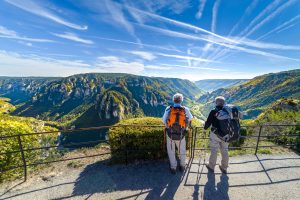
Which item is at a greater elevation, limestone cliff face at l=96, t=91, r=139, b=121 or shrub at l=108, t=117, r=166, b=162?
shrub at l=108, t=117, r=166, b=162

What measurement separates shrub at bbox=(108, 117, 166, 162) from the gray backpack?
1.94 m

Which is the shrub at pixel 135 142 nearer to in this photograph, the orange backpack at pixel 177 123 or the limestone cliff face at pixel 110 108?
the orange backpack at pixel 177 123

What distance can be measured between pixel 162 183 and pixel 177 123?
5.52 ft

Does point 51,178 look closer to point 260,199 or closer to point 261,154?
point 260,199

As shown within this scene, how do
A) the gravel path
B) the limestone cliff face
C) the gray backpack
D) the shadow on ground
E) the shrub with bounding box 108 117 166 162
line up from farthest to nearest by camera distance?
the limestone cliff face → the shrub with bounding box 108 117 166 162 → the gray backpack → the shadow on ground → the gravel path

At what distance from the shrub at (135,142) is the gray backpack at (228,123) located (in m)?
1.94

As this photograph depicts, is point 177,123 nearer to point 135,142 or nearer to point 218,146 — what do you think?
point 218,146

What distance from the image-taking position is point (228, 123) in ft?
16.8

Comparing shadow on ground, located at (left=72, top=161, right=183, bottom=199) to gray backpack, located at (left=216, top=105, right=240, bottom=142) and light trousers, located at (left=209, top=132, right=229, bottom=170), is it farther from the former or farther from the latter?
gray backpack, located at (left=216, top=105, right=240, bottom=142)

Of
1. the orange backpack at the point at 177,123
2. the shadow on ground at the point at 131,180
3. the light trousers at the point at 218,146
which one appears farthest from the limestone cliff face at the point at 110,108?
the orange backpack at the point at 177,123

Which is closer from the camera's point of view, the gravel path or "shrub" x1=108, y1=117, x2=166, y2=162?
the gravel path

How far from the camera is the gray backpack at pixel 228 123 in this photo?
202 inches

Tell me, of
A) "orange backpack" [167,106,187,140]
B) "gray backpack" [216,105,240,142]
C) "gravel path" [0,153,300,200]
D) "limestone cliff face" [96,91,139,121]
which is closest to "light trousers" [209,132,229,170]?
"gray backpack" [216,105,240,142]

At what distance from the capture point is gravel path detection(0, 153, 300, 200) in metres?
4.66
